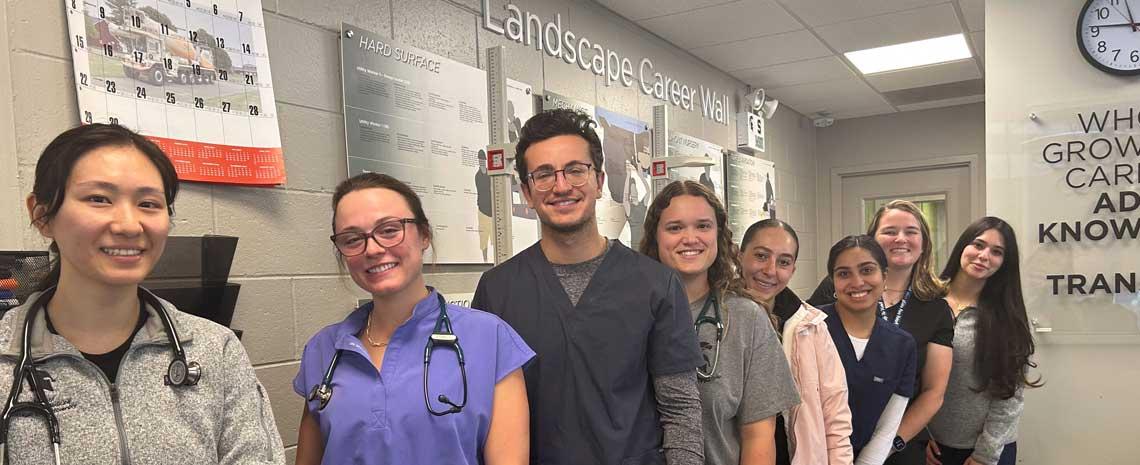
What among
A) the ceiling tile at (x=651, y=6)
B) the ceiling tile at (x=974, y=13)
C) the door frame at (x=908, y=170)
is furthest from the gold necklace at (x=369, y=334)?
the door frame at (x=908, y=170)

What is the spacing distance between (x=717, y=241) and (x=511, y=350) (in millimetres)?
641

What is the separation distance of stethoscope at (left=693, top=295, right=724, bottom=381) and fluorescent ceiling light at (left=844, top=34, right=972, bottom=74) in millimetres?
3050

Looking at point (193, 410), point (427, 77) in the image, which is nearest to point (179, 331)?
point (193, 410)

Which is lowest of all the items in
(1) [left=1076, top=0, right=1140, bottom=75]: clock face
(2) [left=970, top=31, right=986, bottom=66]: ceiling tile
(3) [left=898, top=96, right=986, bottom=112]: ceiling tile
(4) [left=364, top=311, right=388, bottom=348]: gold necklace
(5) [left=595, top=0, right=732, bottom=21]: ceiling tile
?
(4) [left=364, top=311, right=388, bottom=348]: gold necklace

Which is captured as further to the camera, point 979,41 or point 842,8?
point 979,41

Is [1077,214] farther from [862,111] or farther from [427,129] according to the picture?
[862,111]

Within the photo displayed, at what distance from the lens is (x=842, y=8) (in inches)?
137

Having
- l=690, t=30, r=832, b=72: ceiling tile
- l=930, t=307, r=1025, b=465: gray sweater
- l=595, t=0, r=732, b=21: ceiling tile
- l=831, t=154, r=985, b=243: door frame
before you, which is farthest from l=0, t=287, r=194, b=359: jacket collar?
l=831, t=154, r=985, b=243: door frame

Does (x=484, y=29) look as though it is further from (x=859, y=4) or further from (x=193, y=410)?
(x=193, y=410)

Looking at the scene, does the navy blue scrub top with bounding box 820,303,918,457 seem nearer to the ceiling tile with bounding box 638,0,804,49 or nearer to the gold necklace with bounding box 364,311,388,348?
the gold necklace with bounding box 364,311,388,348

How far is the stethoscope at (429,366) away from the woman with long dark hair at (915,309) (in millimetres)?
1377

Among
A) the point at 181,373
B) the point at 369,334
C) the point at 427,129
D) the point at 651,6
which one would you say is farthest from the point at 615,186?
the point at 181,373

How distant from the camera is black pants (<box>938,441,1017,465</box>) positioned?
235 cm

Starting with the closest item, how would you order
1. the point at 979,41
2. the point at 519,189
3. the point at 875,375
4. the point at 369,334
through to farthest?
the point at 369,334 → the point at 875,375 → the point at 519,189 → the point at 979,41
